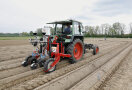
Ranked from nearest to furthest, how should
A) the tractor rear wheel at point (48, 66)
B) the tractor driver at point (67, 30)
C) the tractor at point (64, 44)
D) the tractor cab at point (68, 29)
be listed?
1. the tractor rear wheel at point (48, 66)
2. the tractor at point (64, 44)
3. the tractor cab at point (68, 29)
4. the tractor driver at point (67, 30)

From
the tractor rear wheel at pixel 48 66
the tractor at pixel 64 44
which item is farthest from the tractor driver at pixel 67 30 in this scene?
the tractor rear wheel at pixel 48 66

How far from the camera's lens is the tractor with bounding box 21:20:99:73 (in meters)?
4.37

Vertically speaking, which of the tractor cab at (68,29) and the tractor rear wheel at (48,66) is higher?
the tractor cab at (68,29)

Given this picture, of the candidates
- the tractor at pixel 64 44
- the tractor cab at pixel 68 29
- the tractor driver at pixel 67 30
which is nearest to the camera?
the tractor at pixel 64 44

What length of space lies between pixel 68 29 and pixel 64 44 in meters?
0.82

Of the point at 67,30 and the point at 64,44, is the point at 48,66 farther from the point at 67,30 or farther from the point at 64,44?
the point at 67,30

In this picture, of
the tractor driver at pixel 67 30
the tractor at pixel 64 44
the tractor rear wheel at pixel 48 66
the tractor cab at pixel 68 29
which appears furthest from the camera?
the tractor driver at pixel 67 30

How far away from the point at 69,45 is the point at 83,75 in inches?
64.8

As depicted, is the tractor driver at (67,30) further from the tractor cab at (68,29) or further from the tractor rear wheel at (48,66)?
the tractor rear wheel at (48,66)

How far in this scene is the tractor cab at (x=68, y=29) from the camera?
5.28 m

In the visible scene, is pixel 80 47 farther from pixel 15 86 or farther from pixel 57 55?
pixel 15 86

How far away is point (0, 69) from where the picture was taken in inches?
171

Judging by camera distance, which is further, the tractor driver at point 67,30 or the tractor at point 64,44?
the tractor driver at point 67,30

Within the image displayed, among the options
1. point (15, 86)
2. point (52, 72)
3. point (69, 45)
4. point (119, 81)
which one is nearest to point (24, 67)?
point (52, 72)
